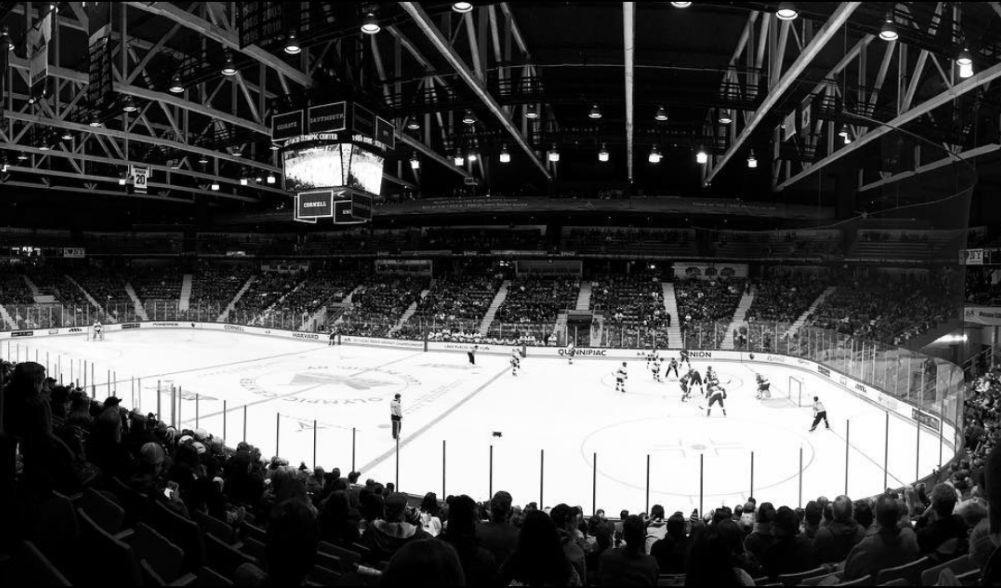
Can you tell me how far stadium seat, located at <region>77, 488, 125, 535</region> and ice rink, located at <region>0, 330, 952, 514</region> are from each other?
22.5ft

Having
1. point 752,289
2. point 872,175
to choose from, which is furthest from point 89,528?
point 752,289

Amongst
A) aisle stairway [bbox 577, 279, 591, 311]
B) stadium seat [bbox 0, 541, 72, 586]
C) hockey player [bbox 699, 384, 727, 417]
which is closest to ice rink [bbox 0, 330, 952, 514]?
hockey player [bbox 699, 384, 727, 417]

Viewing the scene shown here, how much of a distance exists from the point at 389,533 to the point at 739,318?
34.9 m

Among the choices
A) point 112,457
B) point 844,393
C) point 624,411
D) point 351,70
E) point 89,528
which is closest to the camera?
point 89,528

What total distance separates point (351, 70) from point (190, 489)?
36.5 ft

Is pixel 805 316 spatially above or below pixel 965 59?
below

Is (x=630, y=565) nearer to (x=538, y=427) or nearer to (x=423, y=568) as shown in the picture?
(x=423, y=568)

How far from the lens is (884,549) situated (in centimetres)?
392

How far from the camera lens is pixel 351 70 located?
1427cm

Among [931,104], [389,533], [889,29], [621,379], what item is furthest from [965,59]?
[621,379]

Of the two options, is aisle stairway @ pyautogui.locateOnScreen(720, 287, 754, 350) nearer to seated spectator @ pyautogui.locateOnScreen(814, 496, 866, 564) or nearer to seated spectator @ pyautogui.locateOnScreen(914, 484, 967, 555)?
seated spectator @ pyautogui.locateOnScreen(814, 496, 866, 564)

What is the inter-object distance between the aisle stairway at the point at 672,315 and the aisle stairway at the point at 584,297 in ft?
16.1

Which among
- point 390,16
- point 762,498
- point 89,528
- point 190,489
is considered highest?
point 390,16

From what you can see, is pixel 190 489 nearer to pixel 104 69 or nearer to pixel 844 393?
pixel 104 69
